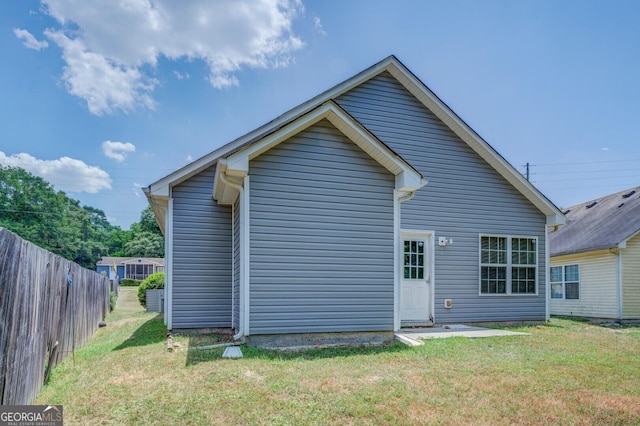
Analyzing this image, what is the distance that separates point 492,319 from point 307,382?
6915mm

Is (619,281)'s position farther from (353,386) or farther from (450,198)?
(353,386)

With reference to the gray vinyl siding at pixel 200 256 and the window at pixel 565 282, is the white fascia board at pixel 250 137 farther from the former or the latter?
the window at pixel 565 282

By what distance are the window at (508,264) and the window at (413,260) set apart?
66.1 inches

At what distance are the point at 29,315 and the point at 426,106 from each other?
8945mm

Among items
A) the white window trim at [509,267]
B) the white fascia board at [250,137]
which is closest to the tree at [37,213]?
the white fascia board at [250,137]

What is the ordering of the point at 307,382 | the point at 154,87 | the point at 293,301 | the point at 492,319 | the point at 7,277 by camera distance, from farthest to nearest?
the point at 154,87
the point at 492,319
the point at 293,301
the point at 307,382
the point at 7,277

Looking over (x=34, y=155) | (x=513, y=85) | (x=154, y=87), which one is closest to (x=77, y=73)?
(x=154, y=87)

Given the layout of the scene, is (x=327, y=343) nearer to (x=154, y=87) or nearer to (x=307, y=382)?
(x=307, y=382)

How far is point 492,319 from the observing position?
31.9 feet

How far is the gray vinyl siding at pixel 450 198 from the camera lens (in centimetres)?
942

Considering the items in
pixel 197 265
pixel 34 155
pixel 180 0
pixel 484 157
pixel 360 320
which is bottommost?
pixel 360 320

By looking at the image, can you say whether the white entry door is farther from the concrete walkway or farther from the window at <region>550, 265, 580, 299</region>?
the window at <region>550, 265, 580, 299</region>

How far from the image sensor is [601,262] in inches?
491

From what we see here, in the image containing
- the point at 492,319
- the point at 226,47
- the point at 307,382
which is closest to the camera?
the point at 307,382
